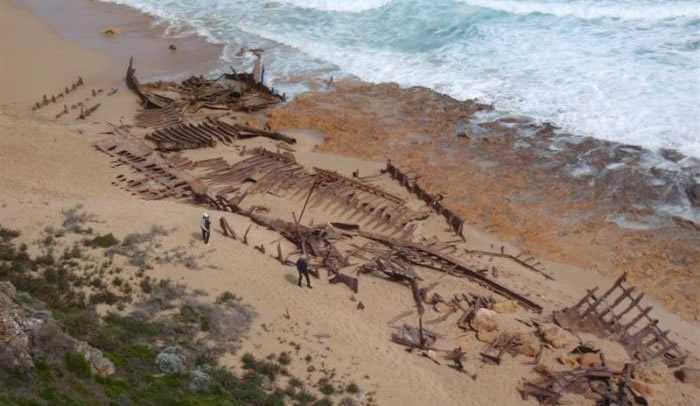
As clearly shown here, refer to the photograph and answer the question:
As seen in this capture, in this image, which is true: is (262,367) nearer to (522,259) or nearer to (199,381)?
(199,381)

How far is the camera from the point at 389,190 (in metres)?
23.7

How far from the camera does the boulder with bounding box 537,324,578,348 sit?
16523 millimetres

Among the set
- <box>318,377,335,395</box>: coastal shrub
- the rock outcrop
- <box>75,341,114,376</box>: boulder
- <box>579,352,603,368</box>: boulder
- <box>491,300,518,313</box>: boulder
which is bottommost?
<box>579,352,603,368</box>: boulder

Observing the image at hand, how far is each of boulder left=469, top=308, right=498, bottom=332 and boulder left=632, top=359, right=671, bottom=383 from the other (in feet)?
11.1

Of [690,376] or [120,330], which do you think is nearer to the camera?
[120,330]

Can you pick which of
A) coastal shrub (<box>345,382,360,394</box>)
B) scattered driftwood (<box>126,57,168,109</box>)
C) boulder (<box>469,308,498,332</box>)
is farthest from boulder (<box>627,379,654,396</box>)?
scattered driftwood (<box>126,57,168,109</box>)

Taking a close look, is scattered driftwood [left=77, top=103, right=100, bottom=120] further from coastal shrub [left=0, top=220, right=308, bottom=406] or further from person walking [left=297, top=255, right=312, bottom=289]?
person walking [left=297, top=255, right=312, bottom=289]

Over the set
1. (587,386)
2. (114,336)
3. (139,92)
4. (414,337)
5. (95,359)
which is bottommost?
(587,386)

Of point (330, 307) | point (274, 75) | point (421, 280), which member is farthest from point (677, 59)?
point (330, 307)

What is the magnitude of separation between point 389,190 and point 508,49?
17.7 metres

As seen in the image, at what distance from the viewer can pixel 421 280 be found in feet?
61.1

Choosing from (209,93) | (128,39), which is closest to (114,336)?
(209,93)

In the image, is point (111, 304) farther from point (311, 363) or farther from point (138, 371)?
point (311, 363)

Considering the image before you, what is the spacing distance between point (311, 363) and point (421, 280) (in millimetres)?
4922
